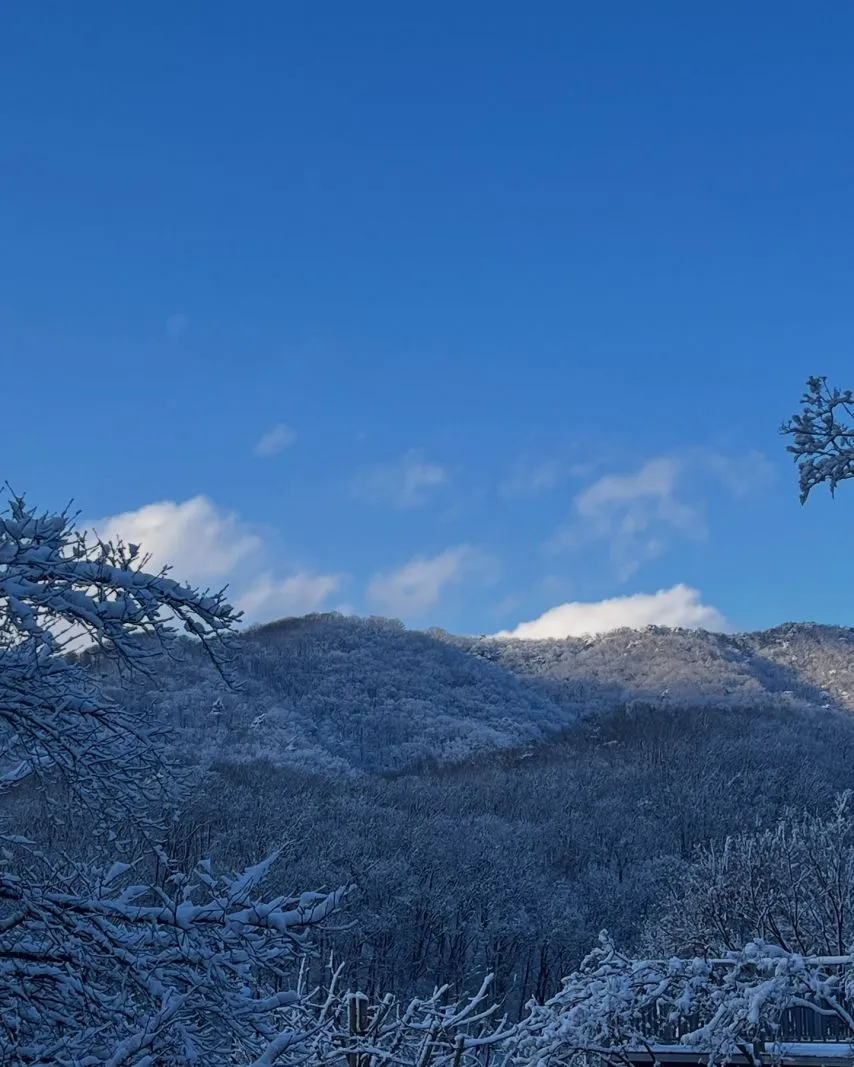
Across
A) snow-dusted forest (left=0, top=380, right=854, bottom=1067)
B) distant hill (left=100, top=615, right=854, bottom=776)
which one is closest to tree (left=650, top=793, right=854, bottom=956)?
snow-dusted forest (left=0, top=380, right=854, bottom=1067)

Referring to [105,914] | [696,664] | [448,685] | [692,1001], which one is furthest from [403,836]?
[696,664]

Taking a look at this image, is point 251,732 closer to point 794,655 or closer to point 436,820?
point 436,820

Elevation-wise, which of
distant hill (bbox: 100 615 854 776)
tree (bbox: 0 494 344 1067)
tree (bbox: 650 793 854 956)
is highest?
distant hill (bbox: 100 615 854 776)

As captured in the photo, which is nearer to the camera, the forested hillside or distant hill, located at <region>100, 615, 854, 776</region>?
the forested hillside

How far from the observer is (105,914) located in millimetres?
4191

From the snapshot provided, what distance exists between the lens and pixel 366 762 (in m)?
98.4

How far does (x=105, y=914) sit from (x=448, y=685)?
414 feet

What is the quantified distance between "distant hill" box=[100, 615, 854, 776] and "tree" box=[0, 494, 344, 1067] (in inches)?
2779

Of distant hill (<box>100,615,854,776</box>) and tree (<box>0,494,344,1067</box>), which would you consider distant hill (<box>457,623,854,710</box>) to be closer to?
distant hill (<box>100,615,854,776</box>)

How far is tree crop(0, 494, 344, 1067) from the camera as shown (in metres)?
4.01

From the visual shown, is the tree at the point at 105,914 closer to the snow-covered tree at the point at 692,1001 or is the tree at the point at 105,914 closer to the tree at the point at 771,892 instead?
the snow-covered tree at the point at 692,1001

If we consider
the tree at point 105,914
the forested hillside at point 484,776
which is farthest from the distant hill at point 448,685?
the tree at point 105,914

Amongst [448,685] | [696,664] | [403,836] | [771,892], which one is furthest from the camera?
[696,664]

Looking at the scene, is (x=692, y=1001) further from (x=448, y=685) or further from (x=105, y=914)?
(x=448, y=685)
